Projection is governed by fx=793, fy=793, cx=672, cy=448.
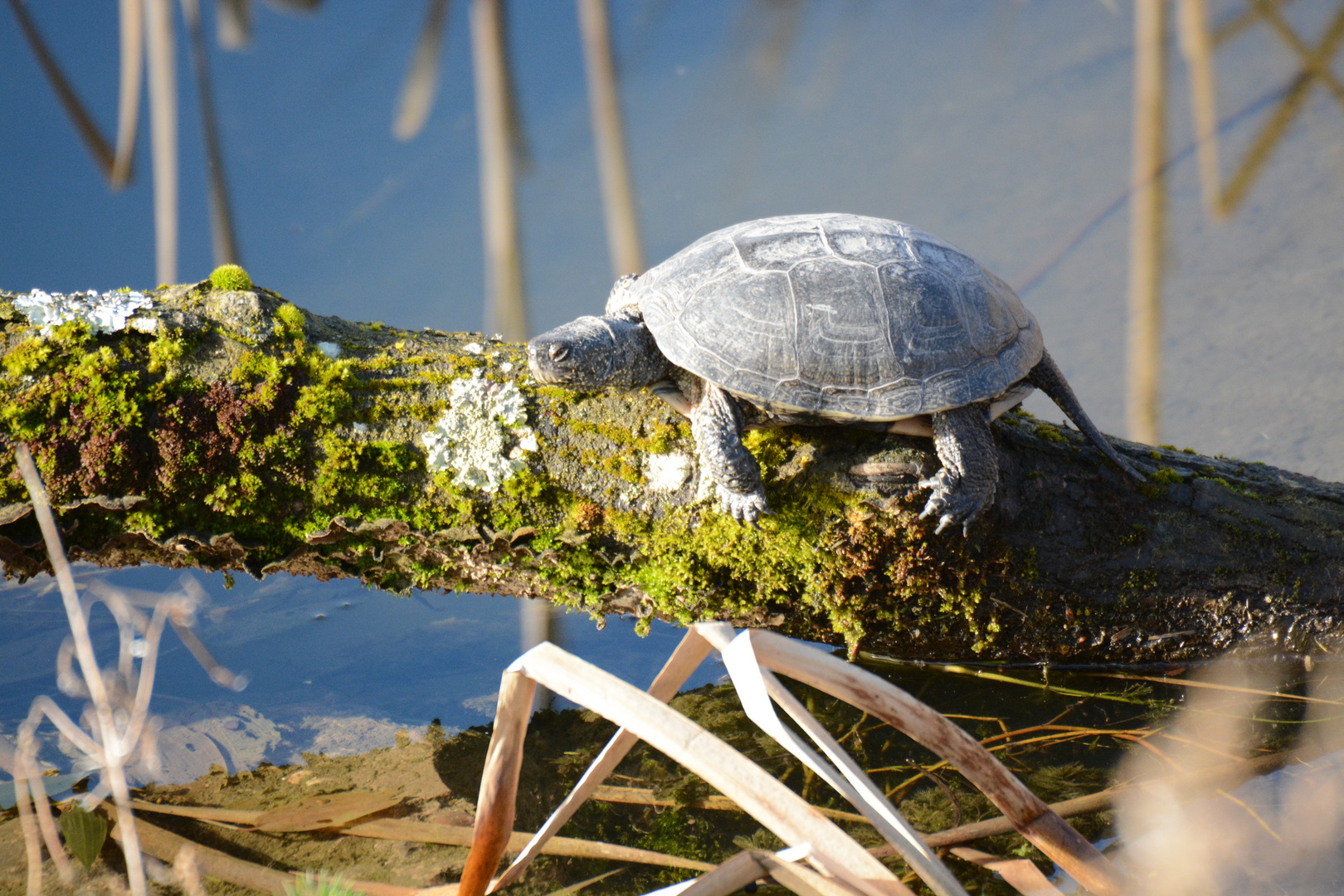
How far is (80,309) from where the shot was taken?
2.71m

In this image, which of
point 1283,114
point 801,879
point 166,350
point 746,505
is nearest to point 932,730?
point 801,879

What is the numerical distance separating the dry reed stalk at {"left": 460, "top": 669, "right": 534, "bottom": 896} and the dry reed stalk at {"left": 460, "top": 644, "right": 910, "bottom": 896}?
0.10 metres

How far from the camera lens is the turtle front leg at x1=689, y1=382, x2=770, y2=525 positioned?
2523 millimetres

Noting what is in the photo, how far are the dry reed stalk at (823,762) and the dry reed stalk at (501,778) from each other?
369mm

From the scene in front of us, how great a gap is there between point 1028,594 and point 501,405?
197 cm

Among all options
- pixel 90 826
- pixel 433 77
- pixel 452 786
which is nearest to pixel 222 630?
pixel 90 826

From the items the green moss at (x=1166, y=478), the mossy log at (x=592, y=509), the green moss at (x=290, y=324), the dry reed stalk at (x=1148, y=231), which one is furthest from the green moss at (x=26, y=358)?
the dry reed stalk at (x=1148, y=231)

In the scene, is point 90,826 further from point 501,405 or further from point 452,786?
point 501,405

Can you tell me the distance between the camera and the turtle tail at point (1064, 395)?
114 inches

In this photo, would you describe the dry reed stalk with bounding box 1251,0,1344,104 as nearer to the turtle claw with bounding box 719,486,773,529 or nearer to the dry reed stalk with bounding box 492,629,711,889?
the turtle claw with bounding box 719,486,773,529

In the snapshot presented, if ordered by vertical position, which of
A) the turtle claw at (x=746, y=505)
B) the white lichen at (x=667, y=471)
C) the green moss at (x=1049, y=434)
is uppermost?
the white lichen at (x=667, y=471)

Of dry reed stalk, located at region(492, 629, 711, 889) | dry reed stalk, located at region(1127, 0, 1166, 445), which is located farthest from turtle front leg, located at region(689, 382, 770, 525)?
dry reed stalk, located at region(1127, 0, 1166, 445)

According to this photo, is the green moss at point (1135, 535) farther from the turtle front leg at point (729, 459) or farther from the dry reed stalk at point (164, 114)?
the dry reed stalk at point (164, 114)

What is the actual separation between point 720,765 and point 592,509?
55.0 inches
